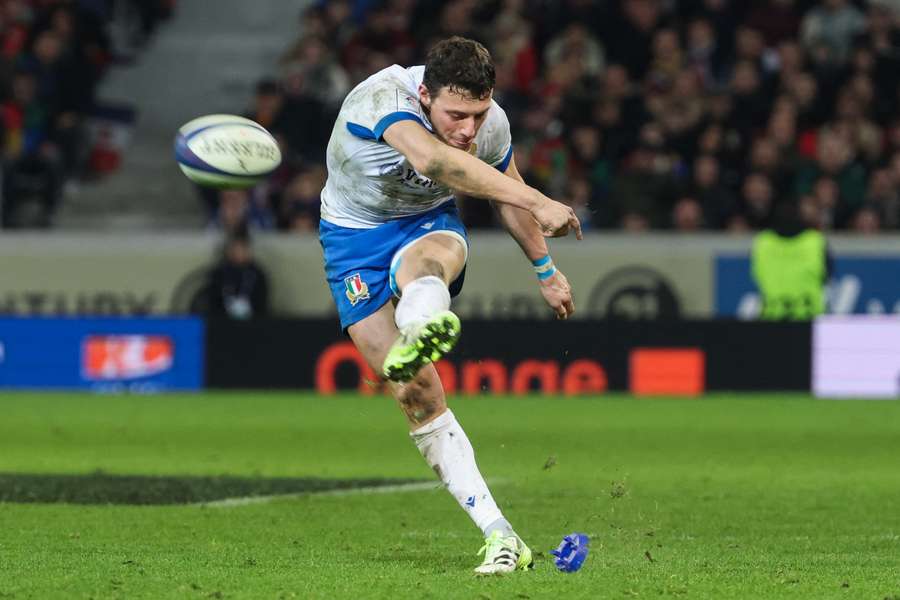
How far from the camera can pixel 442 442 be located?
21.8 feet

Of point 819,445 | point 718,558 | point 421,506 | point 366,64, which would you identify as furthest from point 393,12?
point 718,558

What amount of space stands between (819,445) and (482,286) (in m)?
5.69

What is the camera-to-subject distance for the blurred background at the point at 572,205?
1644cm

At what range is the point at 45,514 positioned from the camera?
836 centimetres

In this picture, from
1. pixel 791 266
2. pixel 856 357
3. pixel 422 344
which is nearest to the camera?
pixel 422 344

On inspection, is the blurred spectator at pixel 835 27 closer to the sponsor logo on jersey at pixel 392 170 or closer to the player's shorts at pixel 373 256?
the player's shorts at pixel 373 256

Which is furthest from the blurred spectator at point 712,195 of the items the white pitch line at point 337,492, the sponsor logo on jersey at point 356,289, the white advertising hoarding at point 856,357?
the sponsor logo on jersey at point 356,289

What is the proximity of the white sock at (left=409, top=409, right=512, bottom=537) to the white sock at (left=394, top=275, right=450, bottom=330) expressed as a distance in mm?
564

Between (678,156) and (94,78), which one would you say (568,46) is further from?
(94,78)

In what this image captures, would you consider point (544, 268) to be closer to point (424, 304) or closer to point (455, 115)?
point (455, 115)

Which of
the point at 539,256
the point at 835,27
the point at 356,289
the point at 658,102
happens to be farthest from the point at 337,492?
the point at 835,27

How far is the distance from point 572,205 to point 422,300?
11170 millimetres

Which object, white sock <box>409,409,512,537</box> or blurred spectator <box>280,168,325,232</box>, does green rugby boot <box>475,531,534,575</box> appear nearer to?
white sock <box>409,409,512,537</box>

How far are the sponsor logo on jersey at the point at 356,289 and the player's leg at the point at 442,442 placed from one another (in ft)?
0.27
